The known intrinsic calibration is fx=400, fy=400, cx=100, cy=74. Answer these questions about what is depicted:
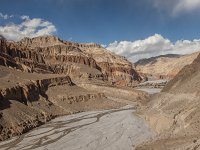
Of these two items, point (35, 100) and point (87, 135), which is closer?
point (87, 135)

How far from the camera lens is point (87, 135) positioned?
66.2 meters

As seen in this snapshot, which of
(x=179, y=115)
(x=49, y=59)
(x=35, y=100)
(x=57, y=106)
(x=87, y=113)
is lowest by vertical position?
(x=87, y=113)

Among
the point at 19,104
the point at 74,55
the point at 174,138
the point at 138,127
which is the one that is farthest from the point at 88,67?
the point at 174,138

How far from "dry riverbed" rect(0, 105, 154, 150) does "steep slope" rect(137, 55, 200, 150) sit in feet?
9.55

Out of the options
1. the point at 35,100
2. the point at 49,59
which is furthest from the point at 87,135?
the point at 49,59

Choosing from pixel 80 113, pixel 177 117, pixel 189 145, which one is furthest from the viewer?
pixel 80 113

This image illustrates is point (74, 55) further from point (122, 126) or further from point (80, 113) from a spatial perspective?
point (122, 126)

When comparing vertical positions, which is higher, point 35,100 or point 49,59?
point 49,59

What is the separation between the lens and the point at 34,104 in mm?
92125

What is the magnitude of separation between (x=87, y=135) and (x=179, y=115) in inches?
636

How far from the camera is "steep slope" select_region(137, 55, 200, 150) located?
44156mm

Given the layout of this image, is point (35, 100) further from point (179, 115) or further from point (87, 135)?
point (179, 115)

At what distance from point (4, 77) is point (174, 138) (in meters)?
60.2

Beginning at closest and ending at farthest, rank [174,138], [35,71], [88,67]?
1. [174,138]
2. [35,71]
3. [88,67]
